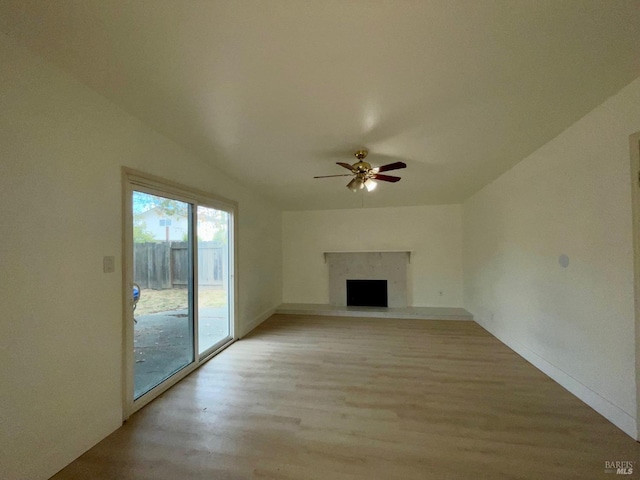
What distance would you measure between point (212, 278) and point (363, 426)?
2.51 m

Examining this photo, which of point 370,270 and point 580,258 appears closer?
point 580,258

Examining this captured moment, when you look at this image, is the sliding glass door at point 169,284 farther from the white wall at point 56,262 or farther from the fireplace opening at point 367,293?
the fireplace opening at point 367,293

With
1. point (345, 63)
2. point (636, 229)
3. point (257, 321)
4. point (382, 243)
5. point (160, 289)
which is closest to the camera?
point (345, 63)

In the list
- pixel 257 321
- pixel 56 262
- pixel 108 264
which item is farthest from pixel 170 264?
pixel 257 321

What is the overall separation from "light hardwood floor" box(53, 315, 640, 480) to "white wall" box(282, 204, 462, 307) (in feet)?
7.75

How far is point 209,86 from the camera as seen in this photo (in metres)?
1.67

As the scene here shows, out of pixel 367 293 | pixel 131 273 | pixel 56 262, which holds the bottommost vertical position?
pixel 367 293

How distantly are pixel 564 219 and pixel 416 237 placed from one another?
3.23 metres

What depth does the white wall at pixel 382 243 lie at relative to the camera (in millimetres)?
5418

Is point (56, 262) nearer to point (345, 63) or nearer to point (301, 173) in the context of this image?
point (345, 63)

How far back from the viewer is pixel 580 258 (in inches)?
85.4

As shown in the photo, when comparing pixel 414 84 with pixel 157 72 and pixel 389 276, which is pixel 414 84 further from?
pixel 389 276

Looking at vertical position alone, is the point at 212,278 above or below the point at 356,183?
below

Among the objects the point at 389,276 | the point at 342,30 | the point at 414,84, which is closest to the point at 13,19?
the point at 342,30
